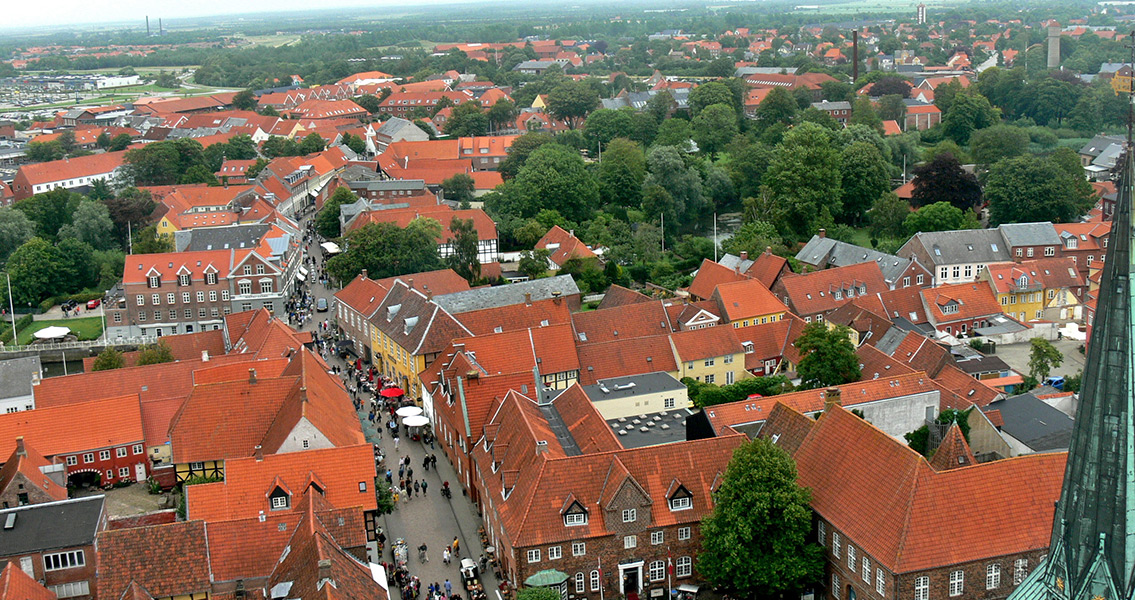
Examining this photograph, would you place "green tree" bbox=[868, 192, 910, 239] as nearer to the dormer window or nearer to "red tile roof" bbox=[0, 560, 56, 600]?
→ the dormer window

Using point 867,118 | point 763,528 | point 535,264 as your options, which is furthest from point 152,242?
point 867,118

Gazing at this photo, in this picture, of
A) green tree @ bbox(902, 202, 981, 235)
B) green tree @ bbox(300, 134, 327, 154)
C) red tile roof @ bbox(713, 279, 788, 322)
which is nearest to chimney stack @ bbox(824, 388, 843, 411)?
red tile roof @ bbox(713, 279, 788, 322)

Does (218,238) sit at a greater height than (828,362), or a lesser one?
greater

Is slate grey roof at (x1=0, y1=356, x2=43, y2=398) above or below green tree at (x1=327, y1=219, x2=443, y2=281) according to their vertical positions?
below

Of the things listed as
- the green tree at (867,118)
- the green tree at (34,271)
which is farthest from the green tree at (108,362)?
the green tree at (867,118)

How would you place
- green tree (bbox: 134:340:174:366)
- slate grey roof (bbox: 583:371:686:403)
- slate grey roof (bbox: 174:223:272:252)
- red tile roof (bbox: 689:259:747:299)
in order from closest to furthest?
1. slate grey roof (bbox: 583:371:686:403)
2. green tree (bbox: 134:340:174:366)
3. red tile roof (bbox: 689:259:747:299)
4. slate grey roof (bbox: 174:223:272:252)

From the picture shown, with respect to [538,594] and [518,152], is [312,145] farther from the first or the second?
[538,594]
